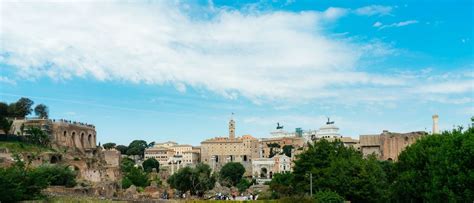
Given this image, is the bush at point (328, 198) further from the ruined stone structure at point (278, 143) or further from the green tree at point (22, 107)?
the ruined stone structure at point (278, 143)

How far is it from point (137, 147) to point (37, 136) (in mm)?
95059

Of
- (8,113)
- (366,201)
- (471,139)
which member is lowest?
(366,201)

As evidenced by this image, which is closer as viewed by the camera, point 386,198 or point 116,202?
point 116,202

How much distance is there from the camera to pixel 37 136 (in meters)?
80.1

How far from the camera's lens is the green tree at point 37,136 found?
79.4m

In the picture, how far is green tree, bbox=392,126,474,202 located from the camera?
29.5m

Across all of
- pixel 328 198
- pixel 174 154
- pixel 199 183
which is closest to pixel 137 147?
pixel 174 154

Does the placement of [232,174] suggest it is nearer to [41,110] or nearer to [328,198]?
[41,110]

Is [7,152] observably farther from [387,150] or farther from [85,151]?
[387,150]

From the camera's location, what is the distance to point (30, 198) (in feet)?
107

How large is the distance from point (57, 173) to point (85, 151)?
4350 centimetres

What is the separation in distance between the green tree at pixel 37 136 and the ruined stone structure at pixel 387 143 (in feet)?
183

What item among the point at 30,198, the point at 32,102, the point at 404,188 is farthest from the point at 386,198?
the point at 32,102

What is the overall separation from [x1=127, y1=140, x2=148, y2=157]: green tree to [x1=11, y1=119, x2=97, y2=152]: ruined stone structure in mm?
69259
